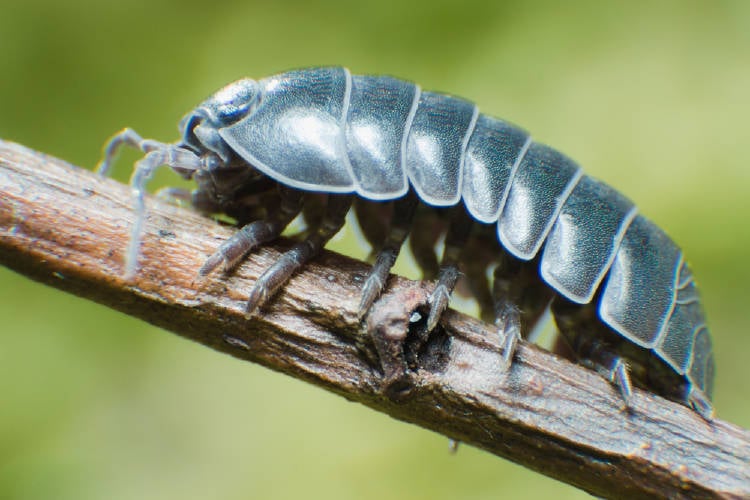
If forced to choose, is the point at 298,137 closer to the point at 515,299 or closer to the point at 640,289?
the point at 515,299

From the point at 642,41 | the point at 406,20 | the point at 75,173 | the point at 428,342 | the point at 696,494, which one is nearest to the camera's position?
the point at 696,494

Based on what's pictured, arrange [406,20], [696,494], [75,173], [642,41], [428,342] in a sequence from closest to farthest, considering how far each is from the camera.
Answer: [696,494] → [428,342] → [75,173] → [642,41] → [406,20]

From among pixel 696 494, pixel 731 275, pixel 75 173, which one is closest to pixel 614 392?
pixel 696 494

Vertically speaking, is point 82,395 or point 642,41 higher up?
point 642,41

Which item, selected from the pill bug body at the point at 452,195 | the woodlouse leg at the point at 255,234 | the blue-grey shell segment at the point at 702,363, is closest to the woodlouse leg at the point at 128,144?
the pill bug body at the point at 452,195

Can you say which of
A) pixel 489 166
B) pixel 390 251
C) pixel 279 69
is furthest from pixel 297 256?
pixel 279 69

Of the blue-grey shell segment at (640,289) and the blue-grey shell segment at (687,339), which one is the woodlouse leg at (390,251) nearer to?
the blue-grey shell segment at (640,289)

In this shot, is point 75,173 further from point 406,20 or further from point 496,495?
point 406,20
